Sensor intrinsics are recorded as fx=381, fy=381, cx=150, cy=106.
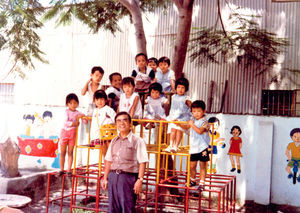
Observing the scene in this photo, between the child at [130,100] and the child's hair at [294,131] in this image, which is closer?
the child at [130,100]

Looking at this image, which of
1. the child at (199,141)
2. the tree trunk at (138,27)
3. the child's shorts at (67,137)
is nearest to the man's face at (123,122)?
the child at (199,141)

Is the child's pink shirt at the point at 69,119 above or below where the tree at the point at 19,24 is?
below

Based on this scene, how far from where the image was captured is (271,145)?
8469 millimetres

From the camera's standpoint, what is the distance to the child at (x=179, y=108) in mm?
5723

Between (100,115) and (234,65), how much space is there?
7.11 meters

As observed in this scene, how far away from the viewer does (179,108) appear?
19.0ft

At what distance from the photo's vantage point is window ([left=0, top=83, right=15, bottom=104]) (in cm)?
1525

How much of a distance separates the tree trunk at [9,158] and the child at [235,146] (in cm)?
497

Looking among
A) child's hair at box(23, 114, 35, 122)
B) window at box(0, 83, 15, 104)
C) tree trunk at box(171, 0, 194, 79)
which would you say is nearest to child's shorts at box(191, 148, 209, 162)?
tree trunk at box(171, 0, 194, 79)

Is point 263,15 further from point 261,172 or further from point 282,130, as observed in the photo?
point 261,172

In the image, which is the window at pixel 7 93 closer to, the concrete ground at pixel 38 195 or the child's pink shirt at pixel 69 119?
the concrete ground at pixel 38 195

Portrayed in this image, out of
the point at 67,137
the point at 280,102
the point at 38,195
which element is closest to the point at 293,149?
the point at 280,102

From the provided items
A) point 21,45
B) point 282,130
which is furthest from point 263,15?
point 21,45

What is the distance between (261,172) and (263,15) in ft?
16.9
